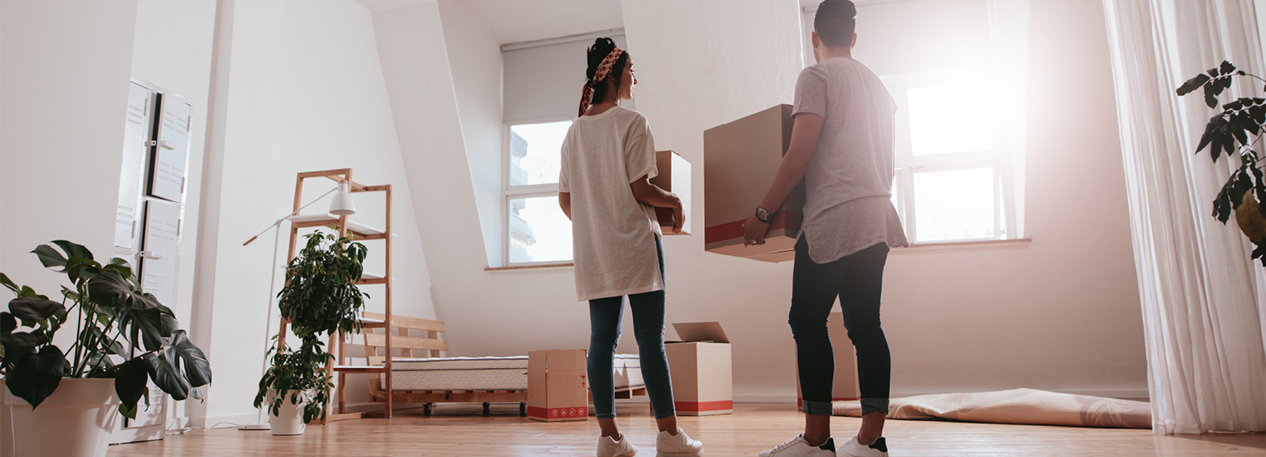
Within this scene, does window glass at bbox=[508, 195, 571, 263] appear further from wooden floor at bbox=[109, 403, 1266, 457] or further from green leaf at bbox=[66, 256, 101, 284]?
green leaf at bbox=[66, 256, 101, 284]

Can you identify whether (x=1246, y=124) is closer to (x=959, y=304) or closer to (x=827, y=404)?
(x=827, y=404)

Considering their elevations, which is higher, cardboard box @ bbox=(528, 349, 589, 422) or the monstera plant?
the monstera plant

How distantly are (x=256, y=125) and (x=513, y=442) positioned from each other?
2086mm

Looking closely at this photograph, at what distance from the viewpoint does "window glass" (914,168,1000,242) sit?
4508 millimetres

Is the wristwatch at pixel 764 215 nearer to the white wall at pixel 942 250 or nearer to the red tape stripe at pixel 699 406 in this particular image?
the red tape stripe at pixel 699 406

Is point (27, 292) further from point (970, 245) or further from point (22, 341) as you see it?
point (970, 245)

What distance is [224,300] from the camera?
330 centimetres

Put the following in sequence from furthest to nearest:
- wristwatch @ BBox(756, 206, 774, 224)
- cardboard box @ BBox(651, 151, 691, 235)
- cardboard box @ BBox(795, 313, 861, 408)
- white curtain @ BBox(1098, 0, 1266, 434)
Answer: cardboard box @ BBox(795, 313, 861, 408)
white curtain @ BBox(1098, 0, 1266, 434)
cardboard box @ BBox(651, 151, 691, 235)
wristwatch @ BBox(756, 206, 774, 224)

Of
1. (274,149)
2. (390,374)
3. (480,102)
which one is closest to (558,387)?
(390,374)

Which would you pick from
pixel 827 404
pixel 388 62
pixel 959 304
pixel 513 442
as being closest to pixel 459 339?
pixel 388 62

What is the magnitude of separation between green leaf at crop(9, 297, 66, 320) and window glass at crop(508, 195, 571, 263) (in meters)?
3.66

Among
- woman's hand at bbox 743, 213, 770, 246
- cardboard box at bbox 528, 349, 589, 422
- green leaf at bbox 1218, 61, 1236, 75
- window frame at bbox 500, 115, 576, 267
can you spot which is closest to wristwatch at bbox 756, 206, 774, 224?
woman's hand at bbox 743, 213, 770, 246

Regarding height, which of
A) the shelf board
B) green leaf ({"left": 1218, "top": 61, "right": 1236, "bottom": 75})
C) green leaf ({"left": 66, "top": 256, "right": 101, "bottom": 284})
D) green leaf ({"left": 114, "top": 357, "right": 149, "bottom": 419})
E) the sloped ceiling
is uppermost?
the sloped ceiling

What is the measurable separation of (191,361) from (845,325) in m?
1.54
